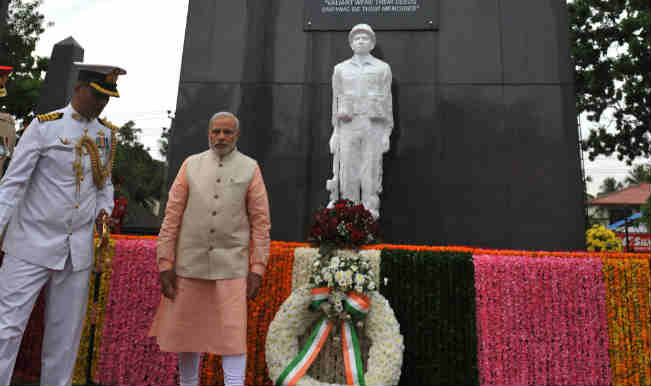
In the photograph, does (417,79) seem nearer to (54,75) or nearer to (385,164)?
(385,164)

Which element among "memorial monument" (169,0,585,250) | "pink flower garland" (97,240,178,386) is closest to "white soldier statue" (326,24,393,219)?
"memorial monument" (169,0,585,250)

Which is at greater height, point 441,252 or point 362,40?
point 362,40

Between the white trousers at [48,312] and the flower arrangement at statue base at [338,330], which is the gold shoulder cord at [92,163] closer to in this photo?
the white trousers at [48,312]

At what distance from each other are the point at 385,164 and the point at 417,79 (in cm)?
146

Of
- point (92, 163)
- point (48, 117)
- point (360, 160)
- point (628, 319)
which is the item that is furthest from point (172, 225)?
point (628, 319)

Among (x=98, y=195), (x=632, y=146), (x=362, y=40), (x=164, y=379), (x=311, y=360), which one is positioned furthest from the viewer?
(x=632, y=146)

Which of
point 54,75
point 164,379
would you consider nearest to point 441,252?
point 164,379

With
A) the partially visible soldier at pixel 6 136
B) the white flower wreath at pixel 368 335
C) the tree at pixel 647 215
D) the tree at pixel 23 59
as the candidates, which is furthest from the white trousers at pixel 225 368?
the tree at pixel 647 215

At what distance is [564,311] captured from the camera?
3.76m

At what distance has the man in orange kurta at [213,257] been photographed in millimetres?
2684

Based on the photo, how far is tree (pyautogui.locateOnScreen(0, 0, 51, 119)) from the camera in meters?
12.8

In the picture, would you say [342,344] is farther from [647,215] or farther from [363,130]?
[647,215]

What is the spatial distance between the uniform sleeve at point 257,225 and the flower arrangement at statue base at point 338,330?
1.03m

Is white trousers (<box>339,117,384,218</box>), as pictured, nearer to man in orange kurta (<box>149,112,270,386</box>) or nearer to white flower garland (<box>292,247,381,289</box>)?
white flower garland (<box>292,247,381,289</box>)
